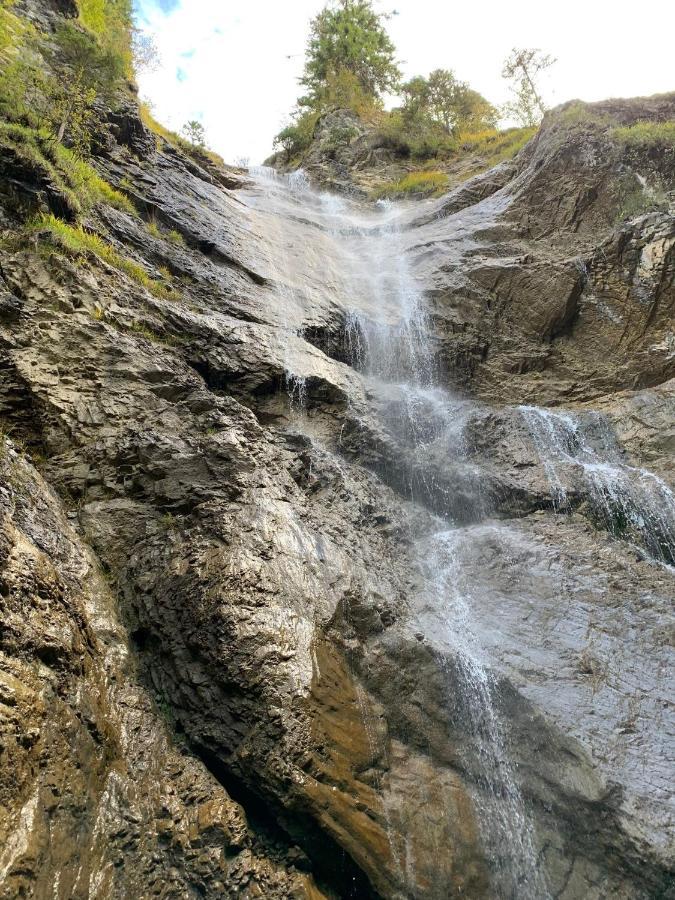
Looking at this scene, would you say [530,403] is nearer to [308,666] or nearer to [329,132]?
[308,666]

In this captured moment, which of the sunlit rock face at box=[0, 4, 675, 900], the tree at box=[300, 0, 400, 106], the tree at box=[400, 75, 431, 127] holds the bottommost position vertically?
the sunlit rock face at box=[0, 4, 675, 900]

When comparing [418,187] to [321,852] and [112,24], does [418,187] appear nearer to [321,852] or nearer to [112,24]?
[112,24]

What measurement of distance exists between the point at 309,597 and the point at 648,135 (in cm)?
1422

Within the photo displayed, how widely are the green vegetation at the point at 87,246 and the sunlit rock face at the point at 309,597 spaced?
0.28 m

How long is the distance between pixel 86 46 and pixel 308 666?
43.8ft

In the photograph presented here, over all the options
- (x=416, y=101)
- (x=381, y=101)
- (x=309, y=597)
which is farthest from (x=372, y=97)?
(x=309, y=597)

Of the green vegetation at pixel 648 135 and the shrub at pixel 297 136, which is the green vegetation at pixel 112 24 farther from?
the green vegetation at pixel 648 135

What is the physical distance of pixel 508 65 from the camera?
25.7 meters

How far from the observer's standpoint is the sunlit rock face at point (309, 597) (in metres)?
4.13

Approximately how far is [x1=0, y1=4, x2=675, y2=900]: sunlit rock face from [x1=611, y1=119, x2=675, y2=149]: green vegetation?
10.3 feet

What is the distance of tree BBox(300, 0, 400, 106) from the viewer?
2930cm

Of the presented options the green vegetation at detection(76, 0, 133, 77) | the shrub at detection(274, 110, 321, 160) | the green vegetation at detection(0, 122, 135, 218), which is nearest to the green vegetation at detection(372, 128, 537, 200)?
the shrub at detection(274, 110, 321, 160)

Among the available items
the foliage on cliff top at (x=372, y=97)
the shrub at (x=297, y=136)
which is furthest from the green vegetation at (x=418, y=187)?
the shrub at (x=297, y=136)

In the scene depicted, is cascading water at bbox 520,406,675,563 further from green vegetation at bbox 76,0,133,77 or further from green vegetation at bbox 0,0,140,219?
green vegetation at bbox 76,0,133,77
